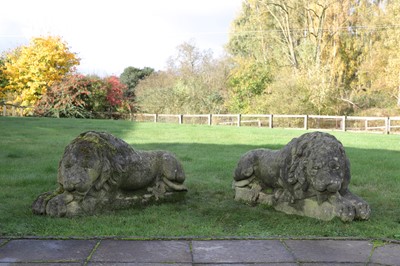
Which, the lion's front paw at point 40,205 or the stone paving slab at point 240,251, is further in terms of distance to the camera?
the lion's front paw at point 40,205

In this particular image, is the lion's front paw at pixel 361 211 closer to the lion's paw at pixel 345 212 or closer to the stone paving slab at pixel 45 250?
the lion's paw at pixel 345 212

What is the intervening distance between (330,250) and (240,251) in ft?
2.98

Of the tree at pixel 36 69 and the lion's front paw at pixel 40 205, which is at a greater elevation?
the tree at pixel 36 69

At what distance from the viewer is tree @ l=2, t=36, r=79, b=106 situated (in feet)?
93.1

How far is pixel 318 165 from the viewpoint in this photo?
5.69 metres

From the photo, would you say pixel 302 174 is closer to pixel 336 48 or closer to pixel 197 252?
pixel 197 252

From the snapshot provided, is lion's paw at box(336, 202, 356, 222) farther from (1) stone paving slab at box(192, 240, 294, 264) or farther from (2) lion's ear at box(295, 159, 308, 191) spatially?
(1) stone paving slab at box(192, 240, 294, 264)

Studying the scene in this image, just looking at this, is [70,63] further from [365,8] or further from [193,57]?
[365,8]

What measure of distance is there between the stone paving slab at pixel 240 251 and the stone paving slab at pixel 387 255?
32.3 inches

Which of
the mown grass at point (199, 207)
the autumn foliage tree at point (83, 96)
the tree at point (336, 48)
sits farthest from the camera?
the tree at point (336, 48)

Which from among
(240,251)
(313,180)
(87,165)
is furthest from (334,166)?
(87,165)

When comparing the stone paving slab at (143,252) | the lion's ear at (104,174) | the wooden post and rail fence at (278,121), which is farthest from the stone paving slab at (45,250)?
the wooden post and rail fence at (278,121)

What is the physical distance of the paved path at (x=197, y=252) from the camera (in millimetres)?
4055

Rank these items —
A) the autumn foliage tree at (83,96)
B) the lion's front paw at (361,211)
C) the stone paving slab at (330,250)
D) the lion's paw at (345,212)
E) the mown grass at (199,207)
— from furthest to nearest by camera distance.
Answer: the autumn foliage tree at (83,96), the lion's front paw at (361,211), the lion's paw at (345,212), the mown grass at (199,207), the stone paving slab at (330,250)
